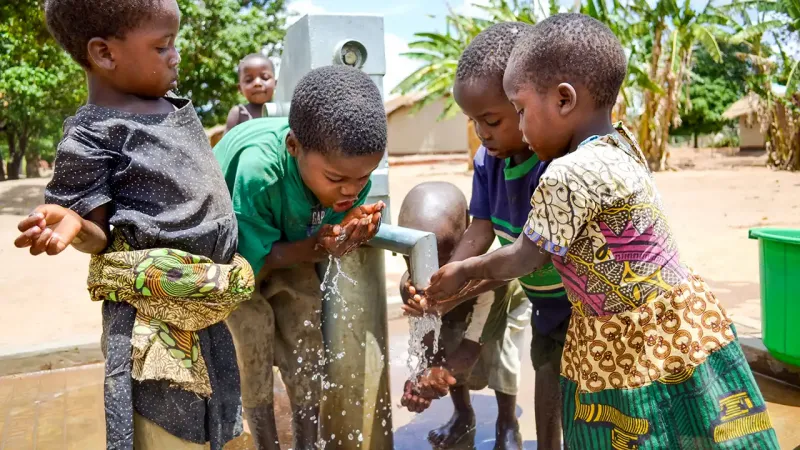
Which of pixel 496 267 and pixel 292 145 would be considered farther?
pixel 292 145

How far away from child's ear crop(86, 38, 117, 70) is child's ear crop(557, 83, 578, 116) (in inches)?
42.8

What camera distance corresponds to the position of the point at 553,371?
2391 millimetres

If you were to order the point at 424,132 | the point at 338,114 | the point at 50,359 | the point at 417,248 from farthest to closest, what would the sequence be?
the point at 424,132, the point at 50,359, the point at 417,248, the point at 338,114

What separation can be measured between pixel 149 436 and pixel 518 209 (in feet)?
4.21

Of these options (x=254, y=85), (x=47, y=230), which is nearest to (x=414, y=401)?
(x=47, y=230)

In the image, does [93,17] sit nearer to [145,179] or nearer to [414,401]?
[145,179]

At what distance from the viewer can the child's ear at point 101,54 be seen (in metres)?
1.66

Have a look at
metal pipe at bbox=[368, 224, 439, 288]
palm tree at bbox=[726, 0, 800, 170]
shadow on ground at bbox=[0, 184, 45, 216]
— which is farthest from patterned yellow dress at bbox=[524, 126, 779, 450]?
palm tree at bbox=[726, 0, 800, 170]

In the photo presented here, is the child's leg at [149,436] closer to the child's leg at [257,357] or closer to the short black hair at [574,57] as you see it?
the child's leg at [257,357]

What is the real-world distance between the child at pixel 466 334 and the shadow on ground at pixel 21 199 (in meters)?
11.2

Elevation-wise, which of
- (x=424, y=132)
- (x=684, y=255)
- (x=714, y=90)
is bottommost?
(x=684, y=255)

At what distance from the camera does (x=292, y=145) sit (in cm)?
209

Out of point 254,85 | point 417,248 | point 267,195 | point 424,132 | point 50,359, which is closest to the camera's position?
point 267,195

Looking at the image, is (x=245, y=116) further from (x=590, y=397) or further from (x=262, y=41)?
(x=262, y=41)
